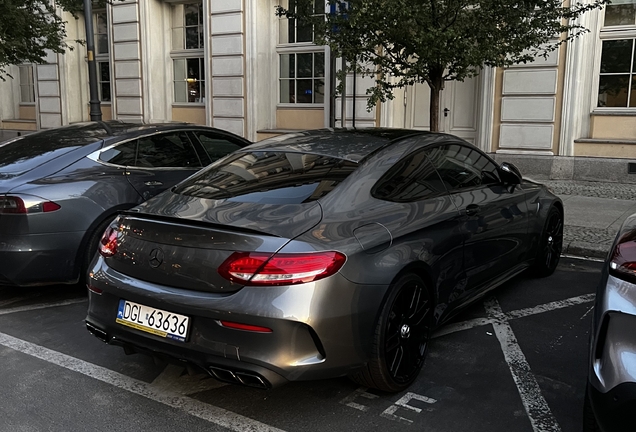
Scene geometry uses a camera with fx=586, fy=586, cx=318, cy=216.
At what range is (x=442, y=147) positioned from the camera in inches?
170

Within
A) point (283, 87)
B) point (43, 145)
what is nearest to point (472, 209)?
point (43, 145)

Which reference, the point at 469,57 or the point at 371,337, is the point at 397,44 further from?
the point at 371,337

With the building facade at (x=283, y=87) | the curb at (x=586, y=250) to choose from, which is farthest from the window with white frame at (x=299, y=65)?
the curb at (x=586, y=250)

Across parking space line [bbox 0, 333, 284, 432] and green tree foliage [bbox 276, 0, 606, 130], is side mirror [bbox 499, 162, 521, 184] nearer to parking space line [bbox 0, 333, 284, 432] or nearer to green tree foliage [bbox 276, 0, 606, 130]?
green tree foliage [bbox 276, 0, 606, 130]

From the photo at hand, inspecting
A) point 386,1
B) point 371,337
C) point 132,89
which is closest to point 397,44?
point 386,1

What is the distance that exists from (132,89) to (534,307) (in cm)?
1346

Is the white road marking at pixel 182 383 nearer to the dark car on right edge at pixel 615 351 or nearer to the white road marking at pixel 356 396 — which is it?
the white road marking at pixel 356 396

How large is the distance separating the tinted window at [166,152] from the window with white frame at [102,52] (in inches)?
493

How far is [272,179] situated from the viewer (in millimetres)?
3629

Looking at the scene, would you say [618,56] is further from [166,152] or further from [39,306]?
[39,306]

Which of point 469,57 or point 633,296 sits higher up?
point 469,57

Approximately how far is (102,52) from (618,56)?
→ 13584 mm

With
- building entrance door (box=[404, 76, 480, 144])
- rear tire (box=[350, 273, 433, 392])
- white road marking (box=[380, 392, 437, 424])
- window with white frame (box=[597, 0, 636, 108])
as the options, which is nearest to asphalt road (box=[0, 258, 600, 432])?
white road marking (box=[380, 392, 437, 424])

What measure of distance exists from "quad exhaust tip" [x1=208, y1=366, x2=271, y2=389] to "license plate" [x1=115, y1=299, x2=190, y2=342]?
0.24 meters
